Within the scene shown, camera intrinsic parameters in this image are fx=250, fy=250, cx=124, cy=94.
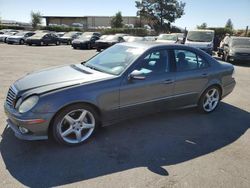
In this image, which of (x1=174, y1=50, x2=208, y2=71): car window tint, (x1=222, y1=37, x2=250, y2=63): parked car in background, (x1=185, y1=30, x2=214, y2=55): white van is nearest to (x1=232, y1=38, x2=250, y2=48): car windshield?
(x1=222, y1=37, x2=250, y2=63): parked car in background

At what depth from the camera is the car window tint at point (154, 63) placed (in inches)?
169

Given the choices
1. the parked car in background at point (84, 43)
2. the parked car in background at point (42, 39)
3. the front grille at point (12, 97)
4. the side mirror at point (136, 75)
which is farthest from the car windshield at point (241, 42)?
the parked car in background at point (42, 39)

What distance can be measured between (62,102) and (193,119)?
2843 millimetres

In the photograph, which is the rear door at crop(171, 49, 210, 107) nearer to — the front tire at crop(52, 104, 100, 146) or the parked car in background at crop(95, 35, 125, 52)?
the front tire at crop(52, 104, 100, 146)

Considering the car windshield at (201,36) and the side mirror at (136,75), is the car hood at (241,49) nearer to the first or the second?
the car windshield at (201,36)

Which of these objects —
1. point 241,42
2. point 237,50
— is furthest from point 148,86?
point 241,42

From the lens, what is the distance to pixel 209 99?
5492 mm

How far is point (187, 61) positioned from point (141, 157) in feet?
7.44

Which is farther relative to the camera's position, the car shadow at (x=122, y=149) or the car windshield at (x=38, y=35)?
the car windshield at (x=38, y=35)

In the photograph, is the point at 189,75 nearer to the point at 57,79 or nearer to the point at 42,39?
the point at 57,79

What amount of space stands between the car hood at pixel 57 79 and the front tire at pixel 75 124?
15.2 inches

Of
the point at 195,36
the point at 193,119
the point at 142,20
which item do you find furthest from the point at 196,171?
the point at 142,20

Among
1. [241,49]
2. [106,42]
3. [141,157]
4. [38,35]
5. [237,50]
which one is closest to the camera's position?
[141,157]

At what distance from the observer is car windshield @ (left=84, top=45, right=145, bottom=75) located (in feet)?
13.8
